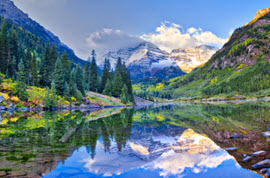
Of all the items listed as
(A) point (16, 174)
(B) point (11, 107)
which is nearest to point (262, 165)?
(A) point (16, 174)

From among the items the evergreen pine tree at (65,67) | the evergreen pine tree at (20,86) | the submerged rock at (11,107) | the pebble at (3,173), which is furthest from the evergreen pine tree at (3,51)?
the pebble at (3,173)

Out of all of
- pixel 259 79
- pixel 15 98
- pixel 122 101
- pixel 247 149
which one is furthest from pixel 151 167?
pixel 259 79

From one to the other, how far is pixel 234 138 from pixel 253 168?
768 centimetres

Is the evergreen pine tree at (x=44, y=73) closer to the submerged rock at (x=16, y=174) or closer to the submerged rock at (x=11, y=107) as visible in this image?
the submerged rock at (x=11, y=107)

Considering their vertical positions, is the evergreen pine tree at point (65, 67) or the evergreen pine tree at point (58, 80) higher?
the evergreen pine tree at point (65, 67)

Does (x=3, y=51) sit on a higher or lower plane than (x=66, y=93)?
higher

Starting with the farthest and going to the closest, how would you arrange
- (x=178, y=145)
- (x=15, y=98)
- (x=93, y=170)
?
(x=15, y=98) < (x=178, y=145) < (x=93, y=170)

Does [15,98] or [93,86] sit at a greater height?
[93,86]

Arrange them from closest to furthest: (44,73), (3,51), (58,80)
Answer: (58,80) < (3,51) < (44,73)

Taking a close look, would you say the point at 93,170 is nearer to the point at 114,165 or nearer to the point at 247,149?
the point at 114,165

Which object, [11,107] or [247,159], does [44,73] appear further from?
[247,159]

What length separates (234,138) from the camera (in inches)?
650

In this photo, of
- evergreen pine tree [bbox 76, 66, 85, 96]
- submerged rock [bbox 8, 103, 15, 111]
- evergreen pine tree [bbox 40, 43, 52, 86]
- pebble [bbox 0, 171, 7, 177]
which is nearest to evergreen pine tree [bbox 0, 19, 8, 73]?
evergreen pine tree [bbox 40, 43, 52, 86]

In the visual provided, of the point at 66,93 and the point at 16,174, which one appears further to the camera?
the point at 66,93
